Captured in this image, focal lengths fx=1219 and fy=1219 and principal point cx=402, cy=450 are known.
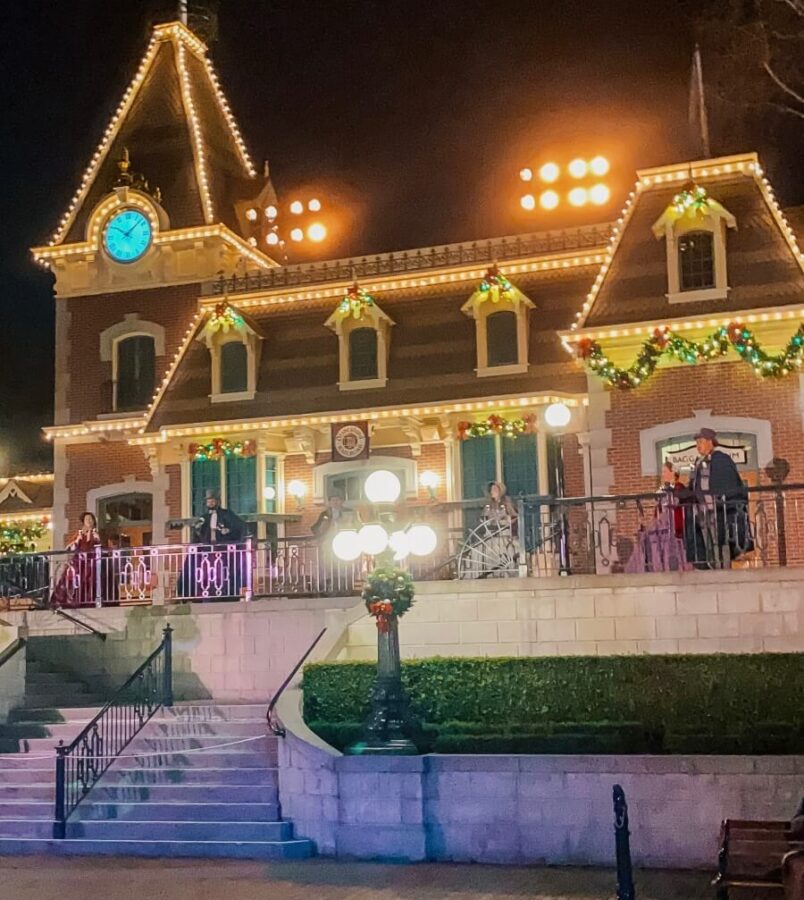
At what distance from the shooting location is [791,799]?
11.0 metres

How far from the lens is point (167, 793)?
545 inches

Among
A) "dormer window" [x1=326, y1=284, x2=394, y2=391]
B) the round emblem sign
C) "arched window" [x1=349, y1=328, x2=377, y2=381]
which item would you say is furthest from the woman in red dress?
"arched window" [x1=349, y1=328, x2=377, y2=381]

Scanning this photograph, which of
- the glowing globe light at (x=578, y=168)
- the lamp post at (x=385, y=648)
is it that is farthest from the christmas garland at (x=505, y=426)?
the glowing globe light at (x=578, y=168)

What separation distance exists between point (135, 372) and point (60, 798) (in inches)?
542

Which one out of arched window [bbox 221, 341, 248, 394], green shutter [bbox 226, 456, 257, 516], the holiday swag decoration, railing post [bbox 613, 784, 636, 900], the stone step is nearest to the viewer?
railing post [bbox 613, 784, 636, 900]

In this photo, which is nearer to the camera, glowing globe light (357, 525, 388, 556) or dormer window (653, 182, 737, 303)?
glowing globe light (357, 525, 388, 556)

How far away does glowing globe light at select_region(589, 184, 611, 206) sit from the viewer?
2997cm

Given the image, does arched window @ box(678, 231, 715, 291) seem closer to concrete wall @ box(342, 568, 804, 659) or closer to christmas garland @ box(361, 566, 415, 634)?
concrete wall @ box(342, 568, 804, 659)

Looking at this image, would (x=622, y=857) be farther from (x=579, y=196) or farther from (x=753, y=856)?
(x=579, y=196)

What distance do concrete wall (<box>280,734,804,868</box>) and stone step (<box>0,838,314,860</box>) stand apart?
352mm

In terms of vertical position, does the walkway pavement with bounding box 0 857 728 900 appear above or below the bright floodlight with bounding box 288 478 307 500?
below

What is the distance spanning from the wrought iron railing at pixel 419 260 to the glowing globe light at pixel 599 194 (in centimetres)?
741

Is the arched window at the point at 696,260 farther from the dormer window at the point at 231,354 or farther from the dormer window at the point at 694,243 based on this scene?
the dormer window at the point at 231,354

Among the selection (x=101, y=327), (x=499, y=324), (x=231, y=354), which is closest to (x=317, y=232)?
(x=101, y=327)
